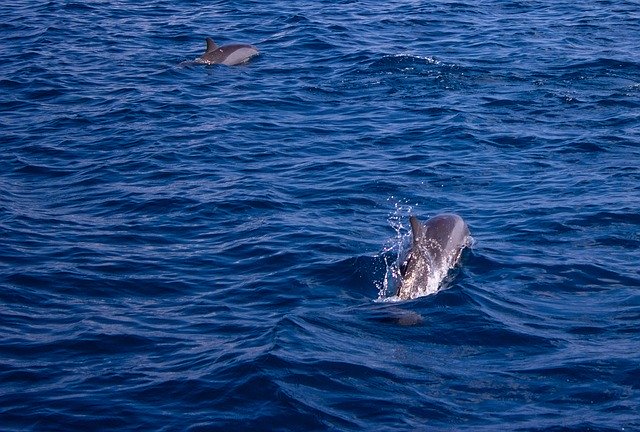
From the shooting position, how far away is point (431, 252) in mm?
15039

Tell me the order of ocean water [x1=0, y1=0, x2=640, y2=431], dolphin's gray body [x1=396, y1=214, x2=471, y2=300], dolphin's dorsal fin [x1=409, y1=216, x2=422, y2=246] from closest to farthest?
ocean water [x1=0, y1=0, x2=640, y2=431]
dolphin's gray body [x1=396, y1=214, x2=471, y2=300]
dolphin's dorsal fin [x1=409, y1=216, x2=422, y2=246]

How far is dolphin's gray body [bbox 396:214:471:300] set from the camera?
1426cm

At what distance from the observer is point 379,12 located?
3238 cm

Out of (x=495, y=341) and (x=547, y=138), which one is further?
(x=547, y=138)

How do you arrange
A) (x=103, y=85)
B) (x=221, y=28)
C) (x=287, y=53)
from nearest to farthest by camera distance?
(x=103, y=85) < (x=287, y=53) < (x=221, y=28)

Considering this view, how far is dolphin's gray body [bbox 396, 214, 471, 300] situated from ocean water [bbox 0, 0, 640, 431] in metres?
0.27

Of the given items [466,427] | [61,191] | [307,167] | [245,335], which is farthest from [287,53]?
[466,427]

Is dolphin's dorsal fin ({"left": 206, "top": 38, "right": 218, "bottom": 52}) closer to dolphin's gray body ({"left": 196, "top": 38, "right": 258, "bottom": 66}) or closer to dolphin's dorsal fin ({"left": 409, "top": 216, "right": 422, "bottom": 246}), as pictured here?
dolphin's gray body ({"left": 196, "top": 38, "right": 258, "bottom": 66})

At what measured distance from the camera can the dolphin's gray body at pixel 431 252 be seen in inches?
561

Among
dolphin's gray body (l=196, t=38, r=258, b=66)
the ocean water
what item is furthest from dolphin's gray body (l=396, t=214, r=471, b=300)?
dolphin's gray body (l=196, t=38, r=258, b=66)

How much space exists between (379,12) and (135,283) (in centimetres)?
1928

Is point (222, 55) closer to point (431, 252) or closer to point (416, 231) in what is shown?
point (431, 252)

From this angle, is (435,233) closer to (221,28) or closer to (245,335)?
(245,335)

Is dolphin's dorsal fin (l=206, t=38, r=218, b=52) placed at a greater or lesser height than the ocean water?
greater
